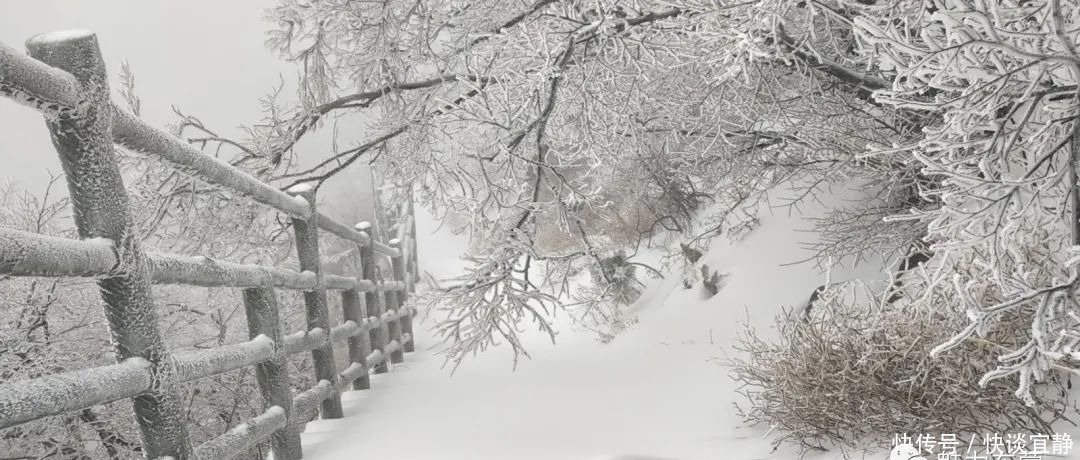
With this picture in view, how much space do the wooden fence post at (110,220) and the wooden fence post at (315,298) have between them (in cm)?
176

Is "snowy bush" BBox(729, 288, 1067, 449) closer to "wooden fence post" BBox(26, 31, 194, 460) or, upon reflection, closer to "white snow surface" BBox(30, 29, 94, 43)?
"wooden fence post" BBox(26, 31, 194, 460)

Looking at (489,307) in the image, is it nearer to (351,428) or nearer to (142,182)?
(351,428)

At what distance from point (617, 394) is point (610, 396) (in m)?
0.10

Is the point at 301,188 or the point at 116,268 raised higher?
the point at 301,188

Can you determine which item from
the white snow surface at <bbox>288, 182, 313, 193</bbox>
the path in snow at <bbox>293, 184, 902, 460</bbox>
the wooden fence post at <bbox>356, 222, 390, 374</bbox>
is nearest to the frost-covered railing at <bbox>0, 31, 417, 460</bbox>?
the path in snow at <bbox>293, 184, 902, 460</bbox>

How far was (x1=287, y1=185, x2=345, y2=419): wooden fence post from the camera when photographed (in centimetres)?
346

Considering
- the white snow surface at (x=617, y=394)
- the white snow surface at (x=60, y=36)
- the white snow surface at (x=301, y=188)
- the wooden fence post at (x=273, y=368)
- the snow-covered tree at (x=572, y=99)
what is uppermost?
the snow-covered tree at (x=572, y=99)

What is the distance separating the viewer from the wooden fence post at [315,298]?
3465mm

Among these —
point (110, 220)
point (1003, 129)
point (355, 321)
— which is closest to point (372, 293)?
point (355, 321)

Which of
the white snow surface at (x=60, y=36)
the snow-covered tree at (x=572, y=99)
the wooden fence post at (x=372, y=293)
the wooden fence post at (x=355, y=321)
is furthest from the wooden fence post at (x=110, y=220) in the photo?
the wooden fence post at (x=372, y=293)

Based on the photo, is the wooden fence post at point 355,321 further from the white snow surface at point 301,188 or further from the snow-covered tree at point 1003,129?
the snow-covered tree at point 1003,129

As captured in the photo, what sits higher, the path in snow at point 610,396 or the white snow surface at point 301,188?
the white snow surface at point 301,188

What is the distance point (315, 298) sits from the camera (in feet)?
11.4

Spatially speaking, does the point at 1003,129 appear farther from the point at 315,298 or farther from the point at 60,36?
the point at 315,298
